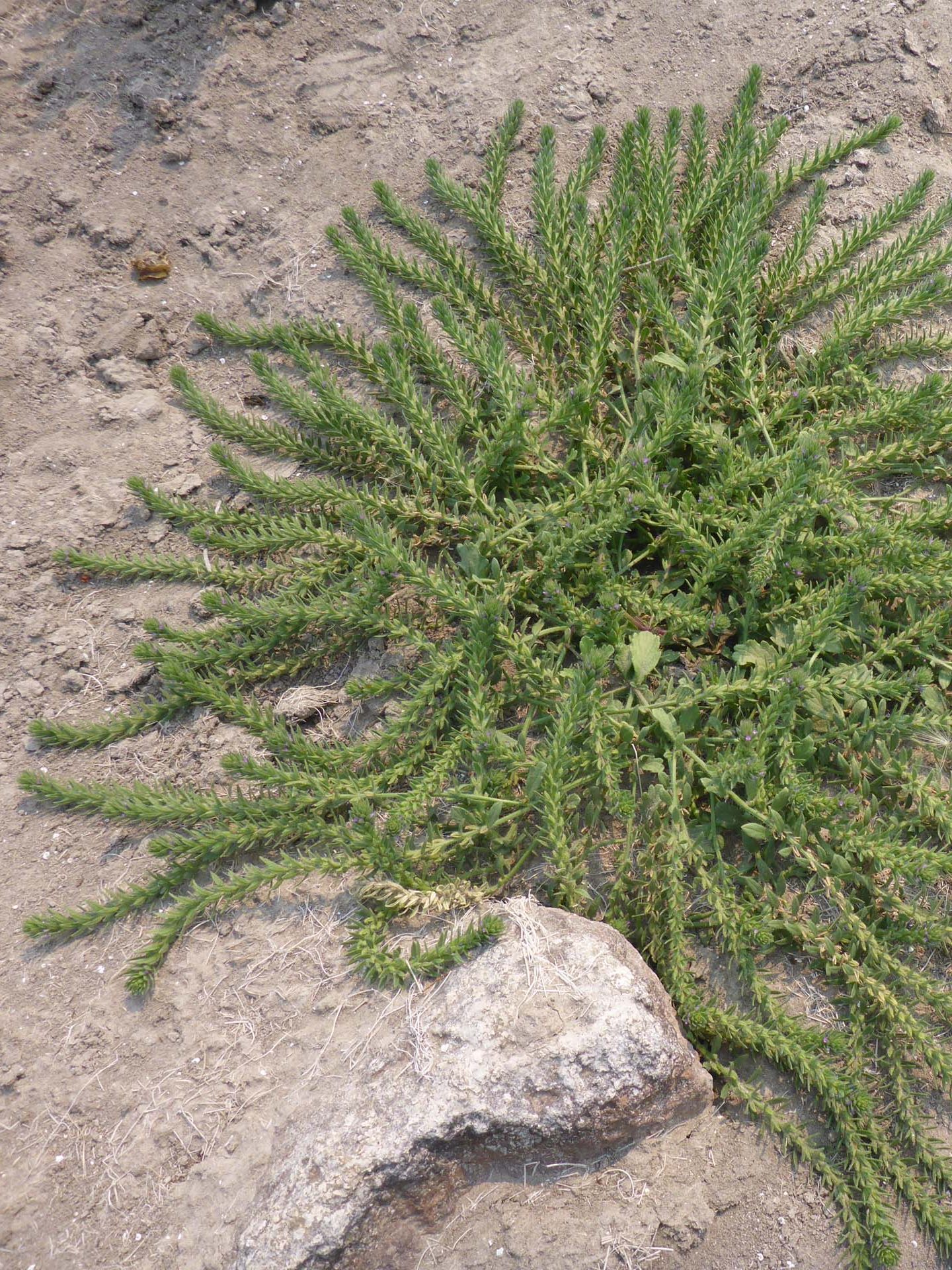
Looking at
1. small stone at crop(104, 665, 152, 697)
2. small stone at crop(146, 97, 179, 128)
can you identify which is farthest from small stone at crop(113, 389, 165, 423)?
small stone at crop(146, 97, 179, 128)

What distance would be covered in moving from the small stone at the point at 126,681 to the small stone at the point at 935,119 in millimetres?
4812

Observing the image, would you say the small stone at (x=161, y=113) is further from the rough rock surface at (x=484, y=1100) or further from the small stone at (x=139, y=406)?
the rough rock surface at (x=484, y=1100)

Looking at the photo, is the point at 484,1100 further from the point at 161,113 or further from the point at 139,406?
the point at 161,113

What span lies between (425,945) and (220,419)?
8.33 feet

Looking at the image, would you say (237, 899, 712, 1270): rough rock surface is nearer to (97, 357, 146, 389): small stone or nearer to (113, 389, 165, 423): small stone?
(113, 389, 165, 423): small stone

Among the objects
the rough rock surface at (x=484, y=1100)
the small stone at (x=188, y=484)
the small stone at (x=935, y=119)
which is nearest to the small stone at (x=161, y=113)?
the small stone at (x=188, y=484)

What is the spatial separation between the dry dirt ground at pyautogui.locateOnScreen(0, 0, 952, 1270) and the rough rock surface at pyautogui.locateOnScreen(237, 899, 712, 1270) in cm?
14

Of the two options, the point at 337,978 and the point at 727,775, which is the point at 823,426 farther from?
the point at 337,978

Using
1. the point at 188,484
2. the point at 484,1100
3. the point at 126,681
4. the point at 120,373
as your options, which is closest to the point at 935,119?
the point at 188,484

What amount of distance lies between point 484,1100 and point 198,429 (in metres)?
3.23

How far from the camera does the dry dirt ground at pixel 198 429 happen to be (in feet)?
9.52

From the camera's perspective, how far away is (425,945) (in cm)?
314

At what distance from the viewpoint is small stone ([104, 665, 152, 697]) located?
371cm

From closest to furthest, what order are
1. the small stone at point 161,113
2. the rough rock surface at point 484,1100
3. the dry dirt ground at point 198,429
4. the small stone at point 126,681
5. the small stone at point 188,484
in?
the rough rock surface at point 484,1100
the dry dirt ground at point 198,429
the small stone at point 126,681
the small stone at point 188,484
the small stone at point 161,113
